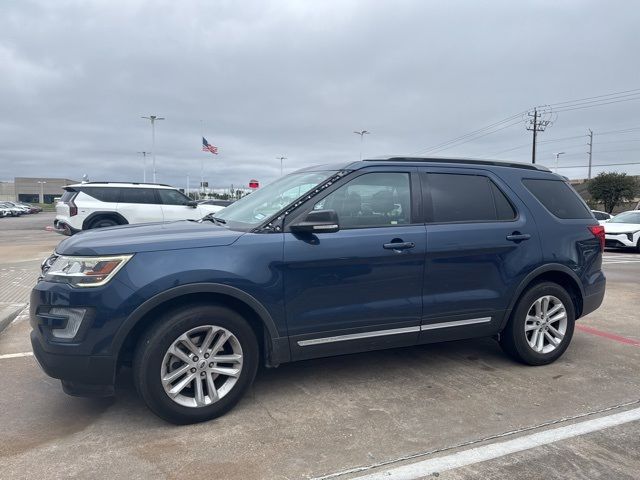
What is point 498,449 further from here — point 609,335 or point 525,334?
point 609,335

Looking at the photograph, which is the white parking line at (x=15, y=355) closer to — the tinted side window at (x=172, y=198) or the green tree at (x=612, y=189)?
the tinted side window at (x=172, y=198)

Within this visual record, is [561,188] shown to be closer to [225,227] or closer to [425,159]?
[425,159]

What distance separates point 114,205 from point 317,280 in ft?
37.2

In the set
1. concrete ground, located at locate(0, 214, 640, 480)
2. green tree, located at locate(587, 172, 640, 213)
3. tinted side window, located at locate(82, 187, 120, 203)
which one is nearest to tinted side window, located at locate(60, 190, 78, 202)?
tinted side window, located at locate(82, 187, 120, 203)

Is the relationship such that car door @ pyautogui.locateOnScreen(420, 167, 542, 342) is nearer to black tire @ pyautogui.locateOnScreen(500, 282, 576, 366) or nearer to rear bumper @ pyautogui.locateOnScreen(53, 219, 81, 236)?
black tire @ pyautogui.locateOnScreen(500, 282, 576, 366)

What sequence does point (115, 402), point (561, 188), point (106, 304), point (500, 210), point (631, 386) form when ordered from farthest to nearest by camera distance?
point (561, 188) → point (500, 210) → point (631, 386) → point (115, 402) → point (106, 304)

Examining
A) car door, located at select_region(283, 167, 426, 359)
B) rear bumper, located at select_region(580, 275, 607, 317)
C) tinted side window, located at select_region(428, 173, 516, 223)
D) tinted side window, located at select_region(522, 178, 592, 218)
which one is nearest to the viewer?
car door, located at select_region(283, 167, 426, 359)

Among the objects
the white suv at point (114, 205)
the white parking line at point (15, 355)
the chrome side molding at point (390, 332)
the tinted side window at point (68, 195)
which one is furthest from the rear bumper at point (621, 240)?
the white parking line at point (15, 355)

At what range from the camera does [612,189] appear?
45.3 meters

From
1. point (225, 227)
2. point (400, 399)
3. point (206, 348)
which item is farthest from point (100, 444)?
point (400, 399)

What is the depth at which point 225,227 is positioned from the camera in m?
3.84

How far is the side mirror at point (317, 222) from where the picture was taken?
349 cm

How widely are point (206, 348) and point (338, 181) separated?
1.58m

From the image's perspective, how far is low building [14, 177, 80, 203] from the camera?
386 ft
